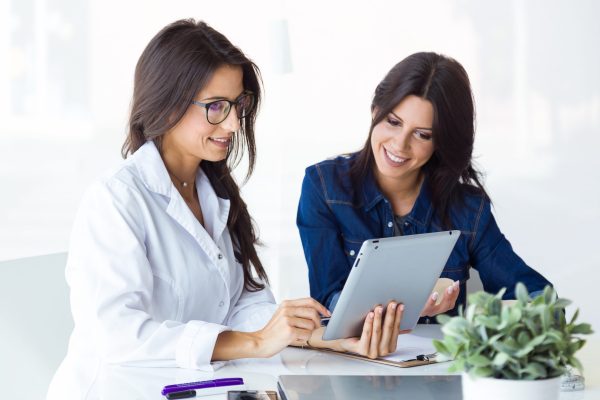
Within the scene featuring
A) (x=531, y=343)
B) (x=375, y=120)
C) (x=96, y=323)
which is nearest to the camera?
(x=531, y=343)

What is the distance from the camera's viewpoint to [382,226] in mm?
2812

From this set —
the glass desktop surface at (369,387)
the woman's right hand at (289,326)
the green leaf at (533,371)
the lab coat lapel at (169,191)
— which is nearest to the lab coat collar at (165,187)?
the lab coat lapel at (169,191)

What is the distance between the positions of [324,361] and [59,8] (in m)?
3.26

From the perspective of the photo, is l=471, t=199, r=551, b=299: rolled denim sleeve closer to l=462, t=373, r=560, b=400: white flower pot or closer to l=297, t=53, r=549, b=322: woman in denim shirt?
l=297, t=53, r=549, b=322: woman in denim shirt

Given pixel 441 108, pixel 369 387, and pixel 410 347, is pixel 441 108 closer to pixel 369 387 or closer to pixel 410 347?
pixel 410 347

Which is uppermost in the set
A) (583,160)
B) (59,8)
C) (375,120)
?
(59,8)

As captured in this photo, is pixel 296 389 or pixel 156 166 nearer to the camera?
pixel 296 389

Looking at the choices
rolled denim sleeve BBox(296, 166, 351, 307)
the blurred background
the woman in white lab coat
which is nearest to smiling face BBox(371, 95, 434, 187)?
rolled denim sleeve BBox(296, 166, 351, 307)

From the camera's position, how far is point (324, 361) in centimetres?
205

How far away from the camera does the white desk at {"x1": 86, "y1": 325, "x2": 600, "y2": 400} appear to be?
1777 mm

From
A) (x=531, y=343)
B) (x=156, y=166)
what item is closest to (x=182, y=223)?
(x=156, y=166)

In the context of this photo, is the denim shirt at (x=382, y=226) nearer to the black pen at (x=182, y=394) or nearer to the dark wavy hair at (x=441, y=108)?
the dark wavy hair at (x=441, y=108)

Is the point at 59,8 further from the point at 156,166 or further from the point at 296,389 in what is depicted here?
the point at 296,389

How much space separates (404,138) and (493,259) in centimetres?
53
